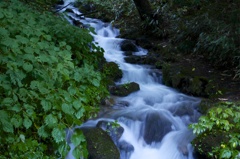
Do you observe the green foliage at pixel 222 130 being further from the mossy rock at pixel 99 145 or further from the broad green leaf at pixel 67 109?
the broad green leaf at pixel 67 109

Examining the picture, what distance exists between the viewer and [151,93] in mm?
6172

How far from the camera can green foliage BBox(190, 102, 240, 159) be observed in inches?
133

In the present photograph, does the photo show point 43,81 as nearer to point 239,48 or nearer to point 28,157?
point 28,157

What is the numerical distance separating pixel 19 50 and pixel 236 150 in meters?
2.98

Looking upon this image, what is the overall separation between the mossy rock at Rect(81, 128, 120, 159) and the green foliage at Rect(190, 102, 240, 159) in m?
1.18

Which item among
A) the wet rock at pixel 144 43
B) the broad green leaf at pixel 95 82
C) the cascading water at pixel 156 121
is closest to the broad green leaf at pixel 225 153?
the cascading water at pixel 156 121

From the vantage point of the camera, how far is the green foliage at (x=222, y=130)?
3381 millimetres

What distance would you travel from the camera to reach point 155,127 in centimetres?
455

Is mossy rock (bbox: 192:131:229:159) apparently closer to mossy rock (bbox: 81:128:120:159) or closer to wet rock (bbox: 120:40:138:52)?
mossy rock (bbox: 81:128:120:159)

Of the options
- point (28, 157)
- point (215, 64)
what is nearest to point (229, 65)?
point (215, 64)

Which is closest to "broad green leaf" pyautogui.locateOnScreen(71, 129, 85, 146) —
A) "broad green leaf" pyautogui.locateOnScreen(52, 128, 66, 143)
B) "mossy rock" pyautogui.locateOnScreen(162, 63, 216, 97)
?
"broad green leaf" pyautogui.locateOnScreen(52, 128, 66, 143)

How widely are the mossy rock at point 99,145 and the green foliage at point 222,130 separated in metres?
1.18

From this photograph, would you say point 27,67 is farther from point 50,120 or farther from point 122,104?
point 122,104

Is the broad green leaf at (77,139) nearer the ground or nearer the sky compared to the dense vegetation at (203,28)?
nearer the ground
